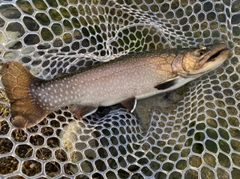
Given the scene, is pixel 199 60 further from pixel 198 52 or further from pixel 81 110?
pixel 81 110

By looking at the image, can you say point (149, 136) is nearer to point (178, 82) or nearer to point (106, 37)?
point (178, 82)

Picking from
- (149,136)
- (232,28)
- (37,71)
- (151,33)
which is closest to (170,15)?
(151,33)

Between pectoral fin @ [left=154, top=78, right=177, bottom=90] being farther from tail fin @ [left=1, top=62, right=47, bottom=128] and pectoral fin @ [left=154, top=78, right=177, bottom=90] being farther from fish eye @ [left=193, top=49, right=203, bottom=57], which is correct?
tail fin @ [left=1, top=62, right=47, bottom=128]

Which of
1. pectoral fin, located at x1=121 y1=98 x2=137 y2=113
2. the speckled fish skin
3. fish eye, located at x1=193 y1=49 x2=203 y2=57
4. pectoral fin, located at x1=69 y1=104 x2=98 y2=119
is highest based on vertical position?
fish eye, located at x1=193 y1=49 x2=203 y2=57

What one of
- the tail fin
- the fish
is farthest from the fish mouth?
the tail fin

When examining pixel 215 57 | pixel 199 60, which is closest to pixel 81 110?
pixel 199 60

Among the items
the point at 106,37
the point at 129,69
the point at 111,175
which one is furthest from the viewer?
the point at 106,37
